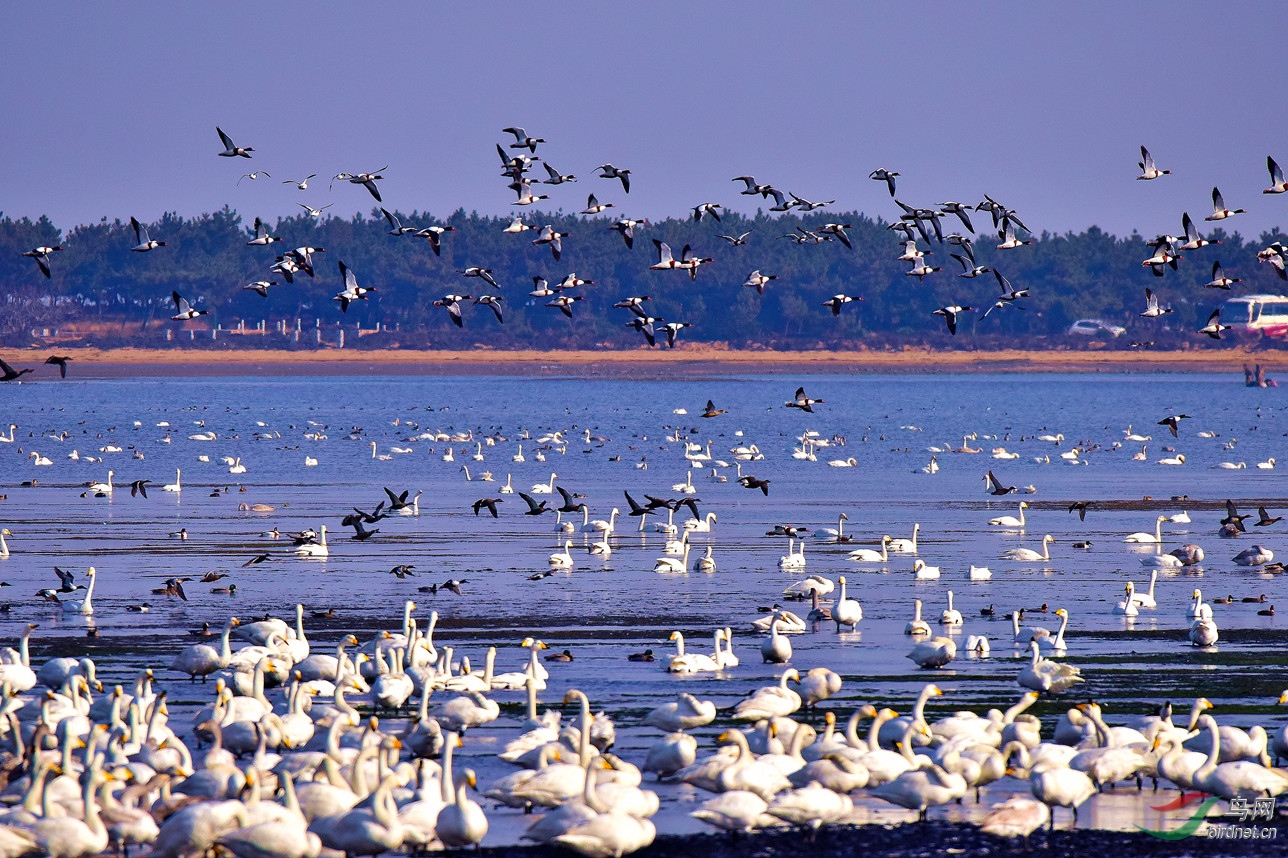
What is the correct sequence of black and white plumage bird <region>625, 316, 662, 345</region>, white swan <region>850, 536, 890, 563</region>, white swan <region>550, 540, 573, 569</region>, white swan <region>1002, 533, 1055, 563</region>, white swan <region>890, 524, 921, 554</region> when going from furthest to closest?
black and white plumage bird <region>625, 316, 662, 345</region>
white swan <region>890, 524, 921, 554</region>
white swan <region>1002, 533, 1055, 563</region>
white swan <region>850, 536, 890, 563</region>
white swan <region>550, 540, 573, 569</region>

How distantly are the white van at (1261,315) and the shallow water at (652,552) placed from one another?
7623cm

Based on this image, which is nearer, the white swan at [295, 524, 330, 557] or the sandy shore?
the white swan at [295, 524, 330, 557]

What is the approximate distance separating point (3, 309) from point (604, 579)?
120 meters

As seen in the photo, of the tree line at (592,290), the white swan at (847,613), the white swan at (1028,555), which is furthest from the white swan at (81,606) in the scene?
the tree line at (592,290)

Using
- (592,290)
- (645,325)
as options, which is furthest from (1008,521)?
(592,290)

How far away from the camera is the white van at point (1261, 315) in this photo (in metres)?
142

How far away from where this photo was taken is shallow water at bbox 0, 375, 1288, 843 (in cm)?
1681

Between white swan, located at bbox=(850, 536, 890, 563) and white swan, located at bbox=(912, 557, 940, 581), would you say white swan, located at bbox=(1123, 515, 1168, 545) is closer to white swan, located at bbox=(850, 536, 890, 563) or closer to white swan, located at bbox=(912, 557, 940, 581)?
white swan, located at bbox=(850, 536, 890, 563)

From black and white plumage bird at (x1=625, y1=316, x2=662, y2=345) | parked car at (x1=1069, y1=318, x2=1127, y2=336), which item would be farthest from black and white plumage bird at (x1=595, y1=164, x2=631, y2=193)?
parked car at (x1=1069, y1=318, x2=1127, y2=336)

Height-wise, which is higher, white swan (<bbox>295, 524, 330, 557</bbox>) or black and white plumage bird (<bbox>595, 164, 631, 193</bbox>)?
black and white plumage bird (<bbox>595, 164, 631, 193</bbox>)

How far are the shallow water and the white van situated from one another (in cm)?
7623

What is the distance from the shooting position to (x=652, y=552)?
90.2ft

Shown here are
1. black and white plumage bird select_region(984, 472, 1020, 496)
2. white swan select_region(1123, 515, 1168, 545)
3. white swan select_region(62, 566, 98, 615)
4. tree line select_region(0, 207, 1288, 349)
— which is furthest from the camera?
tree line select_region(0, 207, 1288, 349)

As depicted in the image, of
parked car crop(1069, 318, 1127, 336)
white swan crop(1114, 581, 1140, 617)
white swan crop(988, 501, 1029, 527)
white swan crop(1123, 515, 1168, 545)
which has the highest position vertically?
parked car crop(1069, 318, 1127, 336)
